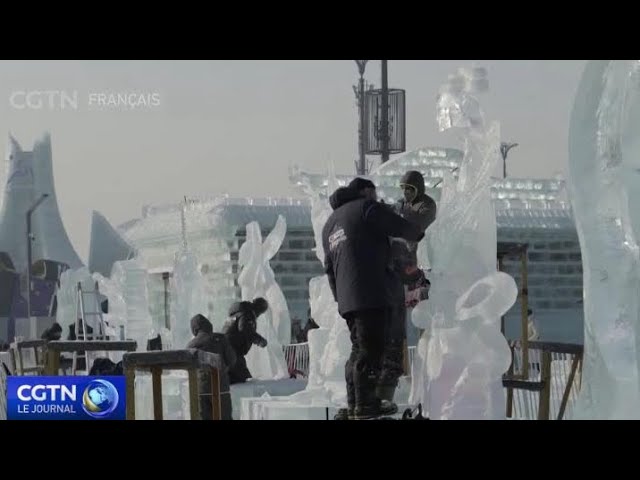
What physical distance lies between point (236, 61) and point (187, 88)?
40 centimetres

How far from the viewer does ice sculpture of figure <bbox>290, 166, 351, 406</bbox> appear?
7.38m

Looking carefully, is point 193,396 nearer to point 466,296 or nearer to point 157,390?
point 157,390

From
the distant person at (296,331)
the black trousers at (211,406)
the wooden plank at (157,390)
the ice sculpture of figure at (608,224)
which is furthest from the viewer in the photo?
the distant person at (296,331)

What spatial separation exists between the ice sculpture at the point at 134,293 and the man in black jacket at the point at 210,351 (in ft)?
1.22

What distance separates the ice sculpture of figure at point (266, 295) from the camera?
27.7 ft

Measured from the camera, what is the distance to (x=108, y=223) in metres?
7.22

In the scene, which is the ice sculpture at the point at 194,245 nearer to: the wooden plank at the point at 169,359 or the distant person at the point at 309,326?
the distant person at the point at 309,326

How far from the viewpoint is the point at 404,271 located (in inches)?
265

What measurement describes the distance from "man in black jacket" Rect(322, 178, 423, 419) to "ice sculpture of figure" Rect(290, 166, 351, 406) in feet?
2.34

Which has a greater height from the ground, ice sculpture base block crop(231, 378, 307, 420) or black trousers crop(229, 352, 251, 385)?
black trousers crop(229, 352, 251, 385)

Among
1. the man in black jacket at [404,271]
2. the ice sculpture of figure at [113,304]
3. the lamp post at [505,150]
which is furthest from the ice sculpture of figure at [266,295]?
the lamp post at [505,150]

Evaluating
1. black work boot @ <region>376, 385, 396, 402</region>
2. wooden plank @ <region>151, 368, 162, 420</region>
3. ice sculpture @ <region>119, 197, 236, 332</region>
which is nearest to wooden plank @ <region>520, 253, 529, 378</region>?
black work boot @ <region>376, 385, 396, 402</region>

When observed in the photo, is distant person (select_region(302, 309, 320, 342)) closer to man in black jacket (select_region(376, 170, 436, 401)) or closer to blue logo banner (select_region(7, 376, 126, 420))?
man in black jacket (select_region(376, 170, 436, 401))
